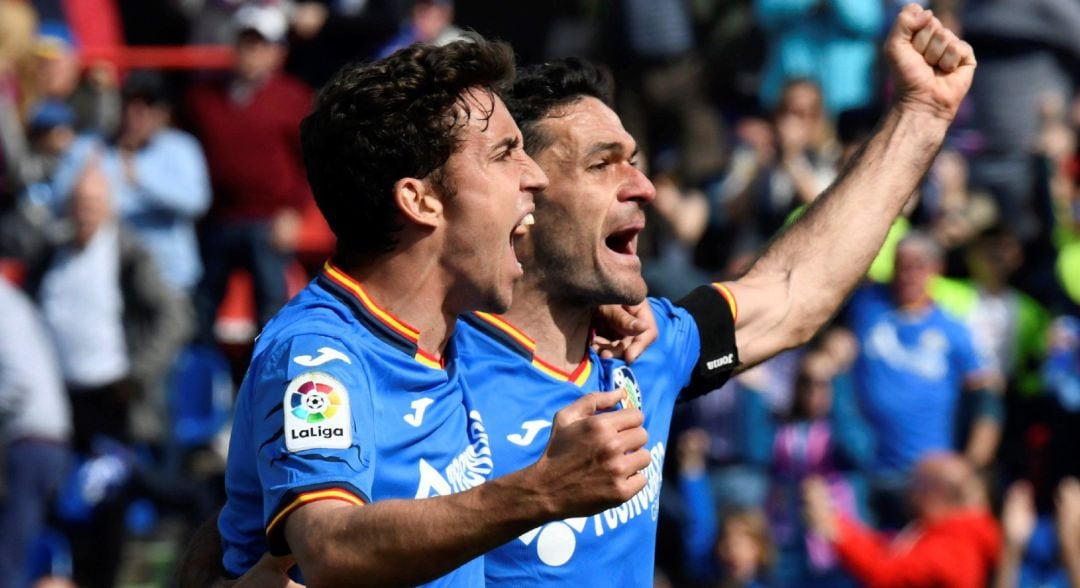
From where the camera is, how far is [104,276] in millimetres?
10336

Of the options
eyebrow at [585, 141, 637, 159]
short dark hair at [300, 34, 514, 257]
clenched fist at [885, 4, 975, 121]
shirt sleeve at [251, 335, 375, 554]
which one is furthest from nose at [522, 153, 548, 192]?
clenched fist at [885, 4, 975, 121]

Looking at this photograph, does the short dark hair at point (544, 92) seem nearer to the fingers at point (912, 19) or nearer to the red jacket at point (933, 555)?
the fingers at point (912, 19)

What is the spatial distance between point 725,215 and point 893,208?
5.76m

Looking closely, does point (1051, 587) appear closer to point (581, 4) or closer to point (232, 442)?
point (581, 4)

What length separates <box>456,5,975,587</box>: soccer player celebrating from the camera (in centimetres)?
431

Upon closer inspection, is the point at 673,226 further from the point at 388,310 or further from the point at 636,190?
the point at 388,310

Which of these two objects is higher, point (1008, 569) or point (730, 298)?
point (730, 298)

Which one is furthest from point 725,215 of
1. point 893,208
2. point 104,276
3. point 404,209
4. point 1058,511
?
point 404,209

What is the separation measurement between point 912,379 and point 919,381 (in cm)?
4

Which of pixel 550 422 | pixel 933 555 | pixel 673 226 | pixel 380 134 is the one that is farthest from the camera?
pixel 673 226

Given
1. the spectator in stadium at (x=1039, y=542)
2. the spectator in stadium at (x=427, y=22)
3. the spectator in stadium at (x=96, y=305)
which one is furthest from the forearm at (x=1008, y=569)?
the spectator in stadium at (x=96, y=305)

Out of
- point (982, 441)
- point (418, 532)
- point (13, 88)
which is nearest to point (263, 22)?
point (13, 88)

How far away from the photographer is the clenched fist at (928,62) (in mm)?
4777

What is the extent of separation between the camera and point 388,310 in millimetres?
3742
